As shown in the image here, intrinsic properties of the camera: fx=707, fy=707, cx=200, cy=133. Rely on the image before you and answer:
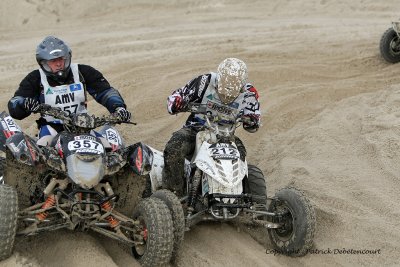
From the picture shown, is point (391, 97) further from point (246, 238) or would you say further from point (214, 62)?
point (246, 238)

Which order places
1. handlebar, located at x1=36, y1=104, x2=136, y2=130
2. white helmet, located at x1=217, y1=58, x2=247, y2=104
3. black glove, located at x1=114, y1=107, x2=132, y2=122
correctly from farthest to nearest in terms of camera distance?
white helmet, located at x1=217, y1=58, x2=247, y2=104
black glove, located at x1=114, y1=107, x2=132, y2=122
handlebar, located at x1=36, y1=104, x2=136, y2=130

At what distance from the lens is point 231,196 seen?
7.03m

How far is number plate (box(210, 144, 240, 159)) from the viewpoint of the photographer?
7301 mm

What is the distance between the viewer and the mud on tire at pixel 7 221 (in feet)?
19.1

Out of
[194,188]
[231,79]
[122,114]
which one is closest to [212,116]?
[231,79]

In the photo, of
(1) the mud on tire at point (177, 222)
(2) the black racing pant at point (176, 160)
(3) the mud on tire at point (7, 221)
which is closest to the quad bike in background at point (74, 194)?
(3) the mud on tire at point (7, 221)

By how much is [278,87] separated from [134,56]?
10.7ft

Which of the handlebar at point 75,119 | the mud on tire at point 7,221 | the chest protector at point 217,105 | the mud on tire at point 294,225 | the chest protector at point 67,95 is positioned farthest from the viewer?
the chest protector at point 217,105

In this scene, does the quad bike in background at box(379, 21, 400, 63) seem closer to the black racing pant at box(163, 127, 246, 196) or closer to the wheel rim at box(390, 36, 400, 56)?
the wheel rim at box(390, 36, 400, 56)

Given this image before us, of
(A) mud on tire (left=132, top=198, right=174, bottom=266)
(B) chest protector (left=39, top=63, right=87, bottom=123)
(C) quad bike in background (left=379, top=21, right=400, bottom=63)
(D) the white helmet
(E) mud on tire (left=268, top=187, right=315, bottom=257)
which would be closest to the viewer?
(A) mud on tire (left=132, top=198, right=174, bottom=266)

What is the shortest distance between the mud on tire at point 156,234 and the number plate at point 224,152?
109 cm

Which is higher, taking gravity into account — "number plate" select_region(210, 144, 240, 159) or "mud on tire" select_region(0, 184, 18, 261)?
"mud on tire" select_region(0, 184, 18, 261)

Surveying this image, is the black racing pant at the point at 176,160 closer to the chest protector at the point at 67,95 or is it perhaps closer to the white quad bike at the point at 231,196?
the white quad bike at the point at 231,196

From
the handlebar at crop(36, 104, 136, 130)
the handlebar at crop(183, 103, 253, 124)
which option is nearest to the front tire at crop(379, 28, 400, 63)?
the handlebar at crop(183, 103, 253, 124)
